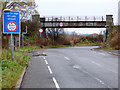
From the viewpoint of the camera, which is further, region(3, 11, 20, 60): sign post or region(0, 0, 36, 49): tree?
region(0, 0, 36, 49): tree

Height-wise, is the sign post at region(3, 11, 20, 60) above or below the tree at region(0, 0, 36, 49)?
below

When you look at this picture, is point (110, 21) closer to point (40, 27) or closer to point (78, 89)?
point (40, 27)

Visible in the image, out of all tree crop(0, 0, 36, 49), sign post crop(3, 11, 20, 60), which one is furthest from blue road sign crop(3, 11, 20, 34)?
tree crop(0, 0, 36, 49)

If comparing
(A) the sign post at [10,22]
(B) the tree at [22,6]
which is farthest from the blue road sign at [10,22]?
(B) the tree at [22,6]

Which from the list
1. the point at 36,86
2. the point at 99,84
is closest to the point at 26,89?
the point at 36,86

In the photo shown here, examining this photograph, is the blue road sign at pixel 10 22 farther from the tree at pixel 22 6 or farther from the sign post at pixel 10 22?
the tree at pixel 22 6

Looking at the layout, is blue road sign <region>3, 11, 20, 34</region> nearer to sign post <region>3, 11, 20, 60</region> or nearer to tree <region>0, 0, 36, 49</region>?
sign post <region>3, 11, 20, 60</region>

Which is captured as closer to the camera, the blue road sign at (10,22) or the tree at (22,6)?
the blue road sign at (10,22)

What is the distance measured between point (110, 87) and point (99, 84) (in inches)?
25.8

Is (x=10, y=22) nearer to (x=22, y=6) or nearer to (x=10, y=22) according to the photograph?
(x=10, y=22)

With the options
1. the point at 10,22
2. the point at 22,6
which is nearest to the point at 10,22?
the point at 10,22

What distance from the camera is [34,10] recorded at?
21812mm

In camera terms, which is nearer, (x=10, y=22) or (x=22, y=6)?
(x=10, y=22)

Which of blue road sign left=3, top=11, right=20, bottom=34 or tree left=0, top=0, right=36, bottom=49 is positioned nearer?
blue road sign left=3, top=11, right=20, bottom=34
